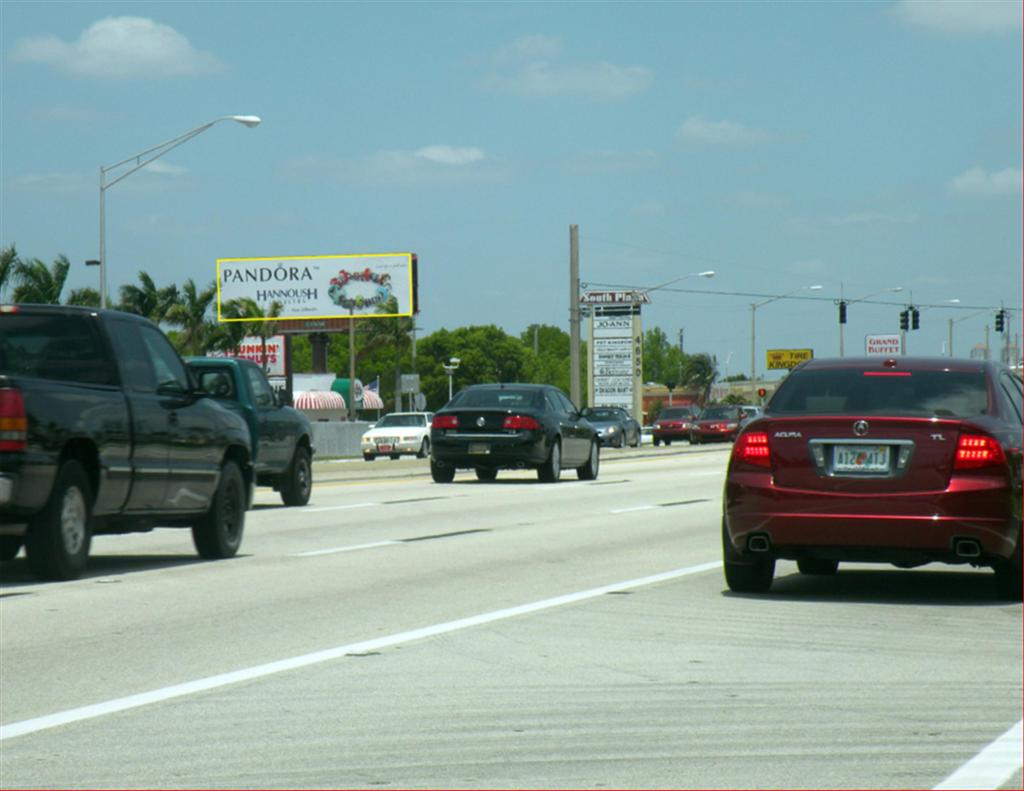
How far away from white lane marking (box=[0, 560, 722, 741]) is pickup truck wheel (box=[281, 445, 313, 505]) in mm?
11904

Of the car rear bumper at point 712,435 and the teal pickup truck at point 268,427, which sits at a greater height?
the teal pickup truck at point 268,427

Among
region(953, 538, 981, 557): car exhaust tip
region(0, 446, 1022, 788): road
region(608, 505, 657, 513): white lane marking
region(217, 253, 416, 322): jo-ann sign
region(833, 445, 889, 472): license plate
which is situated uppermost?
region(217, 253, 416, 322): jo-ann sign

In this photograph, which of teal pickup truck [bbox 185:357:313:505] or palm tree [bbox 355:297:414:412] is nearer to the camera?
teal pickup truck [bbox 185:357:313:505]

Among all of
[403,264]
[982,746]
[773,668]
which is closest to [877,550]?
[773,668]

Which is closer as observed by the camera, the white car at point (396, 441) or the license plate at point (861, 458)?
the license plate at point (861, 458)

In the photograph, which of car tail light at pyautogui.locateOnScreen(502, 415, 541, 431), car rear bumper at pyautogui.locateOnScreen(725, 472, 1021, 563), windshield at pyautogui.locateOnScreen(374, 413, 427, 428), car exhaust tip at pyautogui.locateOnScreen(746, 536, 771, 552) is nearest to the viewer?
car rear bumper at pyautogui.locateOnScreen(725, 472, 1021, 563)

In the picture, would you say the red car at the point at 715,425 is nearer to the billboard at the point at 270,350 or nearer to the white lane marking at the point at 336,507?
the billboard at the point at 270,350

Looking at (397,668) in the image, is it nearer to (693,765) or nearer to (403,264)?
(693,765)

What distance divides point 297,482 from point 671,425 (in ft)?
173

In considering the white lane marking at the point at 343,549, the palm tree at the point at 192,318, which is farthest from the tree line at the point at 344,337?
the white lane marking at the point at 343,549

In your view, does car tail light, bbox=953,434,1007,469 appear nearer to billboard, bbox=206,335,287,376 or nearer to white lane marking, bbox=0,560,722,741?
white lane marking, bbox=0,560,722,741

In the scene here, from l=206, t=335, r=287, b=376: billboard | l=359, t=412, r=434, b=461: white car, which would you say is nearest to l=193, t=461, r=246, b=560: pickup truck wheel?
l=359, t=412, r=434, b=461: white car

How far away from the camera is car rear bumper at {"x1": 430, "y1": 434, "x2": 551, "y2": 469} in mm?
30109

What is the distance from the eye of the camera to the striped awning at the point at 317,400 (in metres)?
109
